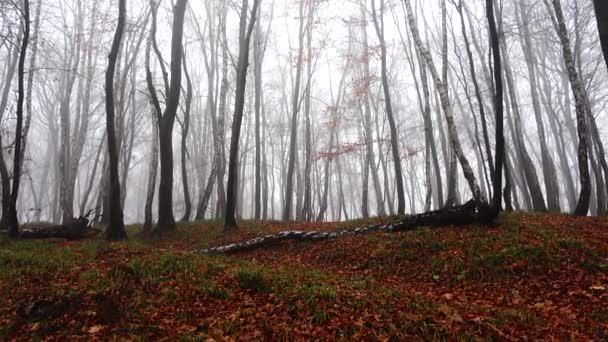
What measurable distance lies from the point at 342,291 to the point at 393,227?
15.2 ft

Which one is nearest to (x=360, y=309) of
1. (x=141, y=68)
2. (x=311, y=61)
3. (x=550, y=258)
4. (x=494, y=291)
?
(x=494, y=291)

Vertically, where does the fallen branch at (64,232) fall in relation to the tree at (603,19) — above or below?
below

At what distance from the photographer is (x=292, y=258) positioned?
28.8 feet

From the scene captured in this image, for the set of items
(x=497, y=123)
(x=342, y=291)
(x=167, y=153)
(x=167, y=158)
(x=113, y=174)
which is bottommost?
(x=342, y=291)

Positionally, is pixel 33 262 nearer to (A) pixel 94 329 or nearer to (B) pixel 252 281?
(A) pixel 94 329

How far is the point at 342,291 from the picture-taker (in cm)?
524

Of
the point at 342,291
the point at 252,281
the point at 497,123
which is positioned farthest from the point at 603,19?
the point at 252,281

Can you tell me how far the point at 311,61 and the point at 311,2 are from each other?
339 cm

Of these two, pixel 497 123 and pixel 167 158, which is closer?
pixel 497 123

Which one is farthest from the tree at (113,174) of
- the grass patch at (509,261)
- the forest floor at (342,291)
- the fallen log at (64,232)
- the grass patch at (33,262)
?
the grass patch at (509,261)

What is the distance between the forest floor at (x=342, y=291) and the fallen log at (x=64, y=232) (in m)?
2.01

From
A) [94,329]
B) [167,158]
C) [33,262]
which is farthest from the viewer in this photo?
[167,158]

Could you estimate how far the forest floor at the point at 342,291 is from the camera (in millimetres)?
4188

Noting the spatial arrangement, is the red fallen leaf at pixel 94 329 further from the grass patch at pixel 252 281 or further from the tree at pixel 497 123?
the tree at pixel 497 123
